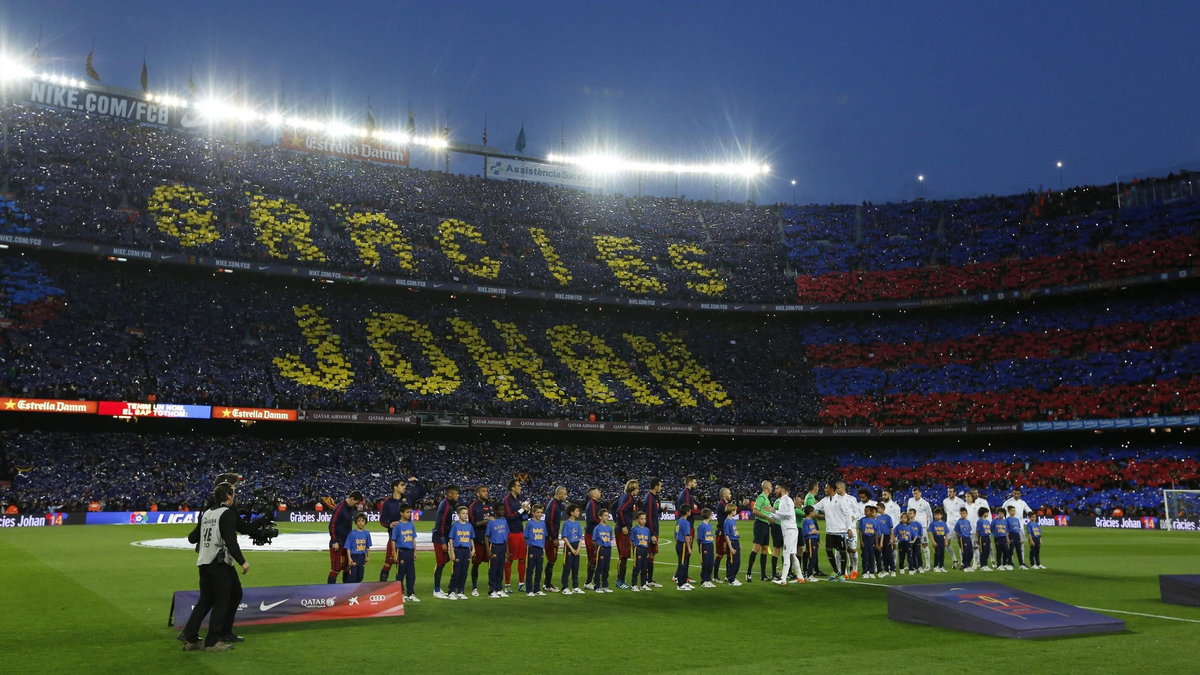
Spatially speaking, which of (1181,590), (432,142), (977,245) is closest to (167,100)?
(432,142)

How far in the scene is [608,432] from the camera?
59.1 m

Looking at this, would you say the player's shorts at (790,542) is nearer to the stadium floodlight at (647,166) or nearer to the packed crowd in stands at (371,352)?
the packed crowd in stands at (371,352)

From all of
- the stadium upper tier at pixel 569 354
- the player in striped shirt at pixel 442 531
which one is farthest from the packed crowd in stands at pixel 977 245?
the player in striped shirt at pixel 442 531

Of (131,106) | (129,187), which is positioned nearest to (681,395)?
(129,187)

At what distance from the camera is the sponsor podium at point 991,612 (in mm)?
13188

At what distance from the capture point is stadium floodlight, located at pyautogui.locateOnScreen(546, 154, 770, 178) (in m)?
77.4

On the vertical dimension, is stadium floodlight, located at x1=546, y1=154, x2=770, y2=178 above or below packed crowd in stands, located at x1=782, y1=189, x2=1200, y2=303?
above

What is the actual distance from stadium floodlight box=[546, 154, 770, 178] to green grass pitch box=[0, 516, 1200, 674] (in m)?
59.2

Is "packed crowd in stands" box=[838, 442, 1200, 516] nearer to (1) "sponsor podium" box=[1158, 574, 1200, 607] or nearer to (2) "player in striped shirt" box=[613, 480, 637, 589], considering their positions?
(1) "sponsor podium" box=[1158, 574, 1200, 607]

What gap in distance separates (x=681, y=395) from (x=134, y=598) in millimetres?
45932

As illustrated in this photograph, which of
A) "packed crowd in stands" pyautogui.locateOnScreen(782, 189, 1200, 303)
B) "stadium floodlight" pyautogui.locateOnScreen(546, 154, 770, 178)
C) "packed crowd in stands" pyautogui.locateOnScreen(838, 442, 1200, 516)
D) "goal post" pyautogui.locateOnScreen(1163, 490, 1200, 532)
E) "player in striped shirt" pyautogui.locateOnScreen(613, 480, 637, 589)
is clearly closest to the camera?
"player in striped shirt" pyautogui.locateOnScreen(613, 480, 637, 589)

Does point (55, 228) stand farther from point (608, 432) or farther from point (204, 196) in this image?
point (608, 432)

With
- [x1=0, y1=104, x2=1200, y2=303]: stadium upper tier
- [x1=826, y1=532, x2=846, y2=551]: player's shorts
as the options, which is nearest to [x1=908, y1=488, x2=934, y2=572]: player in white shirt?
[x1=826, y1=532, x2=846, y2=551]: player's shorts

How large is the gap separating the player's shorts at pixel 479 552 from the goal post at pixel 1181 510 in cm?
4113
